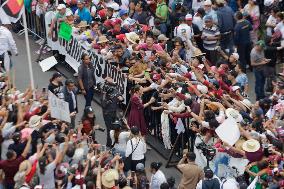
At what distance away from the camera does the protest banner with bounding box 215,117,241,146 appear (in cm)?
1493

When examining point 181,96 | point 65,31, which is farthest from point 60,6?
point 181,96

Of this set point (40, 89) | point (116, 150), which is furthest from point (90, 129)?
point (40, 89)

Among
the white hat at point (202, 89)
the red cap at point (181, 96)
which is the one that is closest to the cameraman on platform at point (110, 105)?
the red cap at point (181, 96)

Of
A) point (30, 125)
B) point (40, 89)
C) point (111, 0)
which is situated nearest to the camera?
point (30, 125)

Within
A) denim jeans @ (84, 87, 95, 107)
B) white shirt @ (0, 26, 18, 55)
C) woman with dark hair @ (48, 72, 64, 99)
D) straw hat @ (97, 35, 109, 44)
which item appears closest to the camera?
woman with dark hair @ (48, 72, 64, 99)

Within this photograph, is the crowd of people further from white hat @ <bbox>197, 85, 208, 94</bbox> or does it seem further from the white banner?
the white banner

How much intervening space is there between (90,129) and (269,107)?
12.3 ft

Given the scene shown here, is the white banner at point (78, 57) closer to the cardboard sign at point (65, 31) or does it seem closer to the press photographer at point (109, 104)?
the cardboard sign at point (65, 31)

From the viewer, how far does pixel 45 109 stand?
661 inches

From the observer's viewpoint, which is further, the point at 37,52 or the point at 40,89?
Result: the point at 37,52

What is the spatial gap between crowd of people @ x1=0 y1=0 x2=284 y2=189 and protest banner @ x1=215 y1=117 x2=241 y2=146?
9 centimetres

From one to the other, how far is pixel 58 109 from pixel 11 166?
5.91 feet

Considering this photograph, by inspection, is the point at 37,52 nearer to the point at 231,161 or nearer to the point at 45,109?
the point at 45,109

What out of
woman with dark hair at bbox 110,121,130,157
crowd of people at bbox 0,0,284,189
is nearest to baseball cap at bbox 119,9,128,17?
crowd of people at bbox 0,0,284,189
